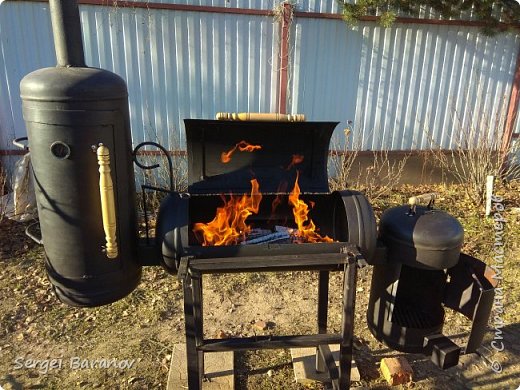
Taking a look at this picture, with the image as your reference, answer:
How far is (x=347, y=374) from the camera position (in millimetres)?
2082

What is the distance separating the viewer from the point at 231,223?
2.26 meters

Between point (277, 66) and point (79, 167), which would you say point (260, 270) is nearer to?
point (79, 167)

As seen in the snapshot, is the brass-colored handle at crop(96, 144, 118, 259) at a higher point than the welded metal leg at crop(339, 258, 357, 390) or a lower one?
higher

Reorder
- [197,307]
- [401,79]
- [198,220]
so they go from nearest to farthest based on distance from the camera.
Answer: [197,307] < [198,220] < [401,79]

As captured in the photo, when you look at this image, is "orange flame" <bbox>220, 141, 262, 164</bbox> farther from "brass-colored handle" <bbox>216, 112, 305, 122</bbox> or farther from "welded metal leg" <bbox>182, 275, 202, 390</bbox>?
"welded metal leg" <bbox>182, 275, 202, 390</bbox>

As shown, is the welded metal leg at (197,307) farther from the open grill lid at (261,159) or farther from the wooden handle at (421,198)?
the wooden handle at (421,198)

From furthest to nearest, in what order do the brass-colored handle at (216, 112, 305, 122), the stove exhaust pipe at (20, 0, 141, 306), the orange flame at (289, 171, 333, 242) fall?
the orange flame at (289, 171, 333, 242)
the brass-colored handle at (216, 112, 305, 122)
the stove exhaust pipe at (20, 0, 141, 306)

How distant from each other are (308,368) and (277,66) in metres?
3.77

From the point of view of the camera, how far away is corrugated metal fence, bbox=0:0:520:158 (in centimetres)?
468

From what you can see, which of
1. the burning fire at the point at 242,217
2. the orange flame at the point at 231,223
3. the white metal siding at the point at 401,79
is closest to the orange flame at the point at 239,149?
the burning fire at the point at 242,217

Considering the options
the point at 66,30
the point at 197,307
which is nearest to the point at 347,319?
the point at 197,307

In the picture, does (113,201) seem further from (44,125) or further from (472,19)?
(472,19)

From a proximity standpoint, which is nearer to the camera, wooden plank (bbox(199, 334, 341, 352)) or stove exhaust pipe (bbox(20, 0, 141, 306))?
stove exhaust pipe (bbox(20, 0, 141, 306))

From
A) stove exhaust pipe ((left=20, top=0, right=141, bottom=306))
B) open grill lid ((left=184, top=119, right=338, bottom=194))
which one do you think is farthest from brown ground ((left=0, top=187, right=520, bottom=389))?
stove exhaust pipe ((left=20, top=0, right=141, bottom=306))
